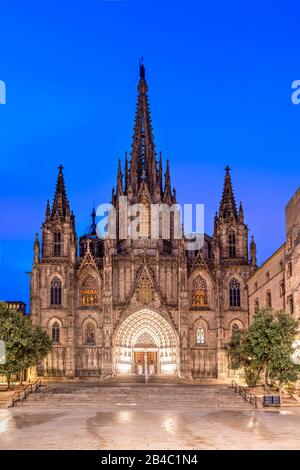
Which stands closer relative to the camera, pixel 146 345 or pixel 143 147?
pixel 146 345

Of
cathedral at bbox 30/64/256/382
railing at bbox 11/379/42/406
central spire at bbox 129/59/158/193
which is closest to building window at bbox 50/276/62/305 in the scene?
cathedral at bbox 30/64/256/382

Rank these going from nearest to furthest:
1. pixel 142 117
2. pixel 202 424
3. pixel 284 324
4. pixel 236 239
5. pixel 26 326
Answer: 1. pixel 202 424
2. pixel 284 324
3. pixel 26 326
4. pixel 236 239
5. pixel 142 117

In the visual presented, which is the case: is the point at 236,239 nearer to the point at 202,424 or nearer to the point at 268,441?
the point at 202,424

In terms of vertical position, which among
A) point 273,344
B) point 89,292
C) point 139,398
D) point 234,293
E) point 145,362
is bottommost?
point 139,398

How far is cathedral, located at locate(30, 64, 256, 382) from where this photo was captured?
6856 cm

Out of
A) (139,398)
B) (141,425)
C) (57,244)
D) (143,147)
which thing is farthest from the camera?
(143,147)

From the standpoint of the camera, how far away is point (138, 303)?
6956cm

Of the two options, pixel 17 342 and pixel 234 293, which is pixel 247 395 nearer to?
pixel 17 342

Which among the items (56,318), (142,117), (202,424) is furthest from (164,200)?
(202,424)

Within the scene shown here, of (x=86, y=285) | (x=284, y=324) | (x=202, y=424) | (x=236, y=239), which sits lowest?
(x=202, y=424)

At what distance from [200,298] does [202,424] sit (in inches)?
1555

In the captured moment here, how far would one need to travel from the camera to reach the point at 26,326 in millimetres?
53094

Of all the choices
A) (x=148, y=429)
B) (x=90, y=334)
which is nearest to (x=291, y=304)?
(x=90, y=334)

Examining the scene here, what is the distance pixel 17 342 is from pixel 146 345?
2304cm
